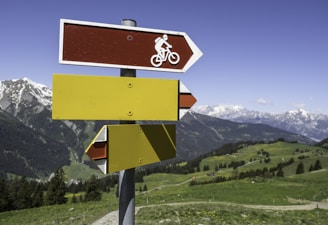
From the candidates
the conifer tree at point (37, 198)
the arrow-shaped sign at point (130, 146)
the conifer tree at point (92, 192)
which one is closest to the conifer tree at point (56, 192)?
the conifer tree at point (37, 198)

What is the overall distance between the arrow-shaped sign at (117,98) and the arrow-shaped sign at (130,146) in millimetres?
216

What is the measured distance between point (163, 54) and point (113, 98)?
1004 millimetres

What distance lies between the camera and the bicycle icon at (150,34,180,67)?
439 cm

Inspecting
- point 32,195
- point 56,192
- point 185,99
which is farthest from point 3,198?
point 185,99

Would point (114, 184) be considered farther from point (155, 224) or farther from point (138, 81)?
point (138, 81)

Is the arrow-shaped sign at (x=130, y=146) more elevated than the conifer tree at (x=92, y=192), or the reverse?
the arrow-shaped sign at (x=130, y=146)

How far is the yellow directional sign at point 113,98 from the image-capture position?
385cm

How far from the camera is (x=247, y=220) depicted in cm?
2084

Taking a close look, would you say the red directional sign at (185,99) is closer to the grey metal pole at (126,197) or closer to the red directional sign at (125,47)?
the red directional sign at (125,47)

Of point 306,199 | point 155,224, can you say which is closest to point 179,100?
point 155,224

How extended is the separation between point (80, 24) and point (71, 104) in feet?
3.48

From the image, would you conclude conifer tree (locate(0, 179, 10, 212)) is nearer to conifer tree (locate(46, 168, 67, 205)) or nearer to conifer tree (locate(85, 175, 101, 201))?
conifer tree (locate(46, 168, 67, 205))

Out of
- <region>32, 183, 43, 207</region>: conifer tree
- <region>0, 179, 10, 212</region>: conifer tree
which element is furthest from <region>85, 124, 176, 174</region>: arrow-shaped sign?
<region>32, 183, 43, 207</region>: conifer tree

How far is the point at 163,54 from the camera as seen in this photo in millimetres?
4445
